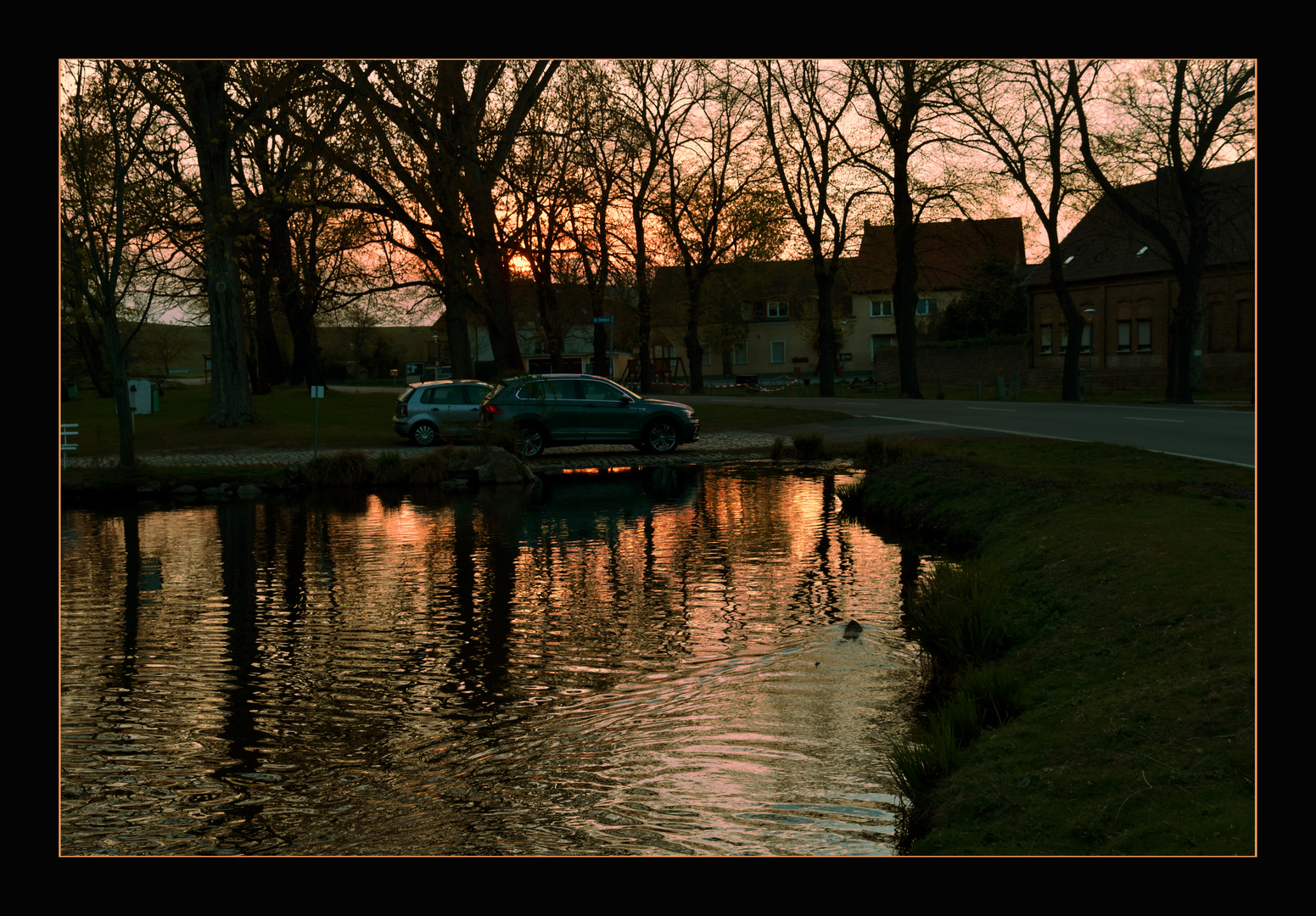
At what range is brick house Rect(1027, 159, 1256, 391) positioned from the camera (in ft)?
124

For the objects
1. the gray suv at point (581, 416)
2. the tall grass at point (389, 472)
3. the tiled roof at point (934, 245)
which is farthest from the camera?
the tiled roof at point (934, 245)

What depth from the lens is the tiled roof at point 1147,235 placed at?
33438mm

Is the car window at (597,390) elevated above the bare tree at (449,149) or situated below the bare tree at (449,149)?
below

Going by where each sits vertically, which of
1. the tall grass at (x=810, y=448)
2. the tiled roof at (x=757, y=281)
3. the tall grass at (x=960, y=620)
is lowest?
the tall grass at (x=960, y=620)

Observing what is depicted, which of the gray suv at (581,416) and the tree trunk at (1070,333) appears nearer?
the gray suv at (581,416)

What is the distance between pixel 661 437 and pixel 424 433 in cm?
644

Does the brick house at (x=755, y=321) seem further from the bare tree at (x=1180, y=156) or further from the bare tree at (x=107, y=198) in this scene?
the bare tree at (x=107, y=198)

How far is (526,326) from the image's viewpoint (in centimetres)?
7062

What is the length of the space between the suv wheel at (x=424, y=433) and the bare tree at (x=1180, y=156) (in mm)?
19894

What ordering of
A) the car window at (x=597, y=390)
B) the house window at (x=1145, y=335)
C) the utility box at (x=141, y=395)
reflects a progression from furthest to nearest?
the house window at (x=1145, y=335)
the utility box at (x=141, y=395)
the car window at (x=597, y=390)

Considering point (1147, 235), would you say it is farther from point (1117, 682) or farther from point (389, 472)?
point (1117, 682)

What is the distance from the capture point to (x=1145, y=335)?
172ft

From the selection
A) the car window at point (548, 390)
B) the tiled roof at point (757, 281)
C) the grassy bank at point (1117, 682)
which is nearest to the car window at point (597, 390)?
the car window at point (548, 390)
